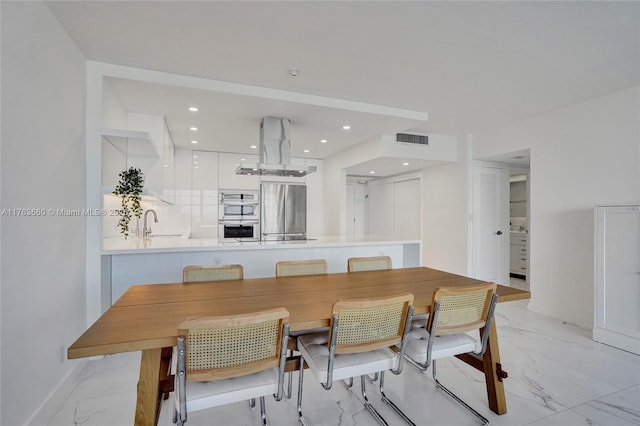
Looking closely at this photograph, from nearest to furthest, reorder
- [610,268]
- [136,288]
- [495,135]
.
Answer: [136,288] < [610,268] < [495,135]

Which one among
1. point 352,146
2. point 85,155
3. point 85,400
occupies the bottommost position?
point 85,400

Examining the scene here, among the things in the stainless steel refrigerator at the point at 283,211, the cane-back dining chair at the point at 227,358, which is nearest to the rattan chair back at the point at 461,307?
the cane-back dining chair at the point at 227,358

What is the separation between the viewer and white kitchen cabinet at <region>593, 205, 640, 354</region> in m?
2.74

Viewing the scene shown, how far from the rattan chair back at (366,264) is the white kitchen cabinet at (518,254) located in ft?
14.0

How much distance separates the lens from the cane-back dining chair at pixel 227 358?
121 centimetres

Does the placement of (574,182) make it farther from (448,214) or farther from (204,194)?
(204,194)

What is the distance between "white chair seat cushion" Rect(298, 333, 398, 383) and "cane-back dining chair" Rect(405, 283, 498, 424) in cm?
19

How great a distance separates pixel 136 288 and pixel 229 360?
1052mm

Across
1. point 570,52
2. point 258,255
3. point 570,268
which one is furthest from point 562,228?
point 258,255

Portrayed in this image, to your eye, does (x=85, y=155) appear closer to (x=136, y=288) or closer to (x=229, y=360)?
(x=136, y=288)

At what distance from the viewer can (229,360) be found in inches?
50.3

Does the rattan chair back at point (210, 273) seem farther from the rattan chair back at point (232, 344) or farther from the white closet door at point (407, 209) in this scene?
the white closet door at point (407, 209)

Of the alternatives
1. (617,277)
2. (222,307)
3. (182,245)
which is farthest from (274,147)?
(617,277)

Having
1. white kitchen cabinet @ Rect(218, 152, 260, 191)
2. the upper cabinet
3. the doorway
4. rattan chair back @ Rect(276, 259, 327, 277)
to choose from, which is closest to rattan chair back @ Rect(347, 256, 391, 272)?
rattan chair back @ Rect(276, 259, 327, 277)
